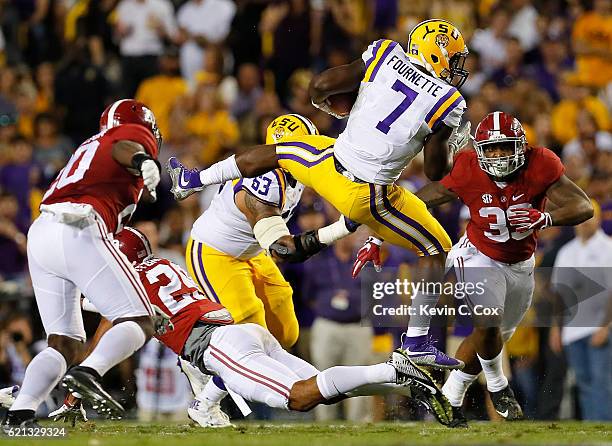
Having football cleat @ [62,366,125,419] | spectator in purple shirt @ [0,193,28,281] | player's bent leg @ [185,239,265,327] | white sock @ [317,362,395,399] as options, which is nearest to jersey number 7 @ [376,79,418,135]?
white sock @ [317,362,395,399]

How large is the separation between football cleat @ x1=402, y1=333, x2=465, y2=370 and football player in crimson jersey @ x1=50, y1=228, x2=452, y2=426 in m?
0.33

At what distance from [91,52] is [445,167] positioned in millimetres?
7513

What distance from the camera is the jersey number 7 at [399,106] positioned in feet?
25.8

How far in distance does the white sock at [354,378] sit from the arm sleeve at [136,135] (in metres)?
1.68

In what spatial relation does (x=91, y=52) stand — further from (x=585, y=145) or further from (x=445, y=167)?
(x=445, y=167)

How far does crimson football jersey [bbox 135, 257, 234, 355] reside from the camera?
8148 mm

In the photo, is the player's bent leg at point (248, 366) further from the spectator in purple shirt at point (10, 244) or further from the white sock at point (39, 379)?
the spectator in purple shirt at point (10, 244)

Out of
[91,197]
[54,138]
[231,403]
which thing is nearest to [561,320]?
[231,403]

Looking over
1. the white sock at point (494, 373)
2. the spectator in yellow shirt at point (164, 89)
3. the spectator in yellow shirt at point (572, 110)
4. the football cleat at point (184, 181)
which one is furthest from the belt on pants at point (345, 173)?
the spectator in yellow shirt at point (164, 89)

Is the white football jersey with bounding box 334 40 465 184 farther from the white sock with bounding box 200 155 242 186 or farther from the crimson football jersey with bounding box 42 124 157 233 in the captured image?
the crimson football jersey with bounding box 42 124 157 233

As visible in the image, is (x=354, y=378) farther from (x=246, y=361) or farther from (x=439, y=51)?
(x=439, y=51)

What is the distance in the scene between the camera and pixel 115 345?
23.0 feet

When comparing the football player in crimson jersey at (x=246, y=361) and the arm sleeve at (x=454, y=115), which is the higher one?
the arm sleeve at (x=454, y=115)

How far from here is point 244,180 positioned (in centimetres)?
897
